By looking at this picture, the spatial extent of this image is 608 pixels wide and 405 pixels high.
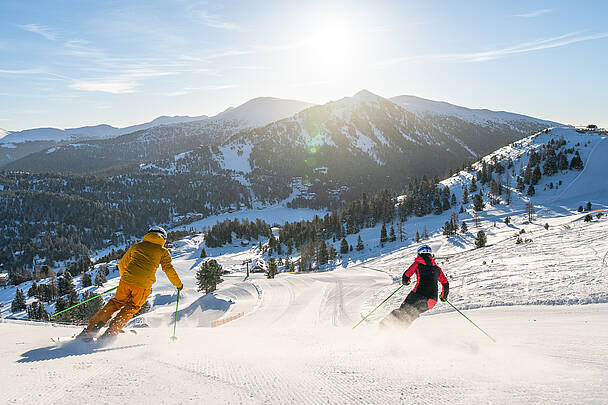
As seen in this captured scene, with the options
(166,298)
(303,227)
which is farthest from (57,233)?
(166,298)

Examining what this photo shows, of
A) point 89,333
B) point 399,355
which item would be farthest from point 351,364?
point 89,333

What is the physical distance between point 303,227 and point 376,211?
75.6ft

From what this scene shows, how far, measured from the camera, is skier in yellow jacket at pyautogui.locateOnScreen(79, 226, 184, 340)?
650 centimetres

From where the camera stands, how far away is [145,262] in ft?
22.4

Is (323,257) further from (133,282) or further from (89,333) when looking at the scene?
(89,333)

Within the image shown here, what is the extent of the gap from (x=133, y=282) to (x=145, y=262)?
1.61 feet

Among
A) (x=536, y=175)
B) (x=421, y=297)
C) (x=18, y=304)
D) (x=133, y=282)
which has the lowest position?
(x=18, y=304)

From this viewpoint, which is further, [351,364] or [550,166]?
[550,166]

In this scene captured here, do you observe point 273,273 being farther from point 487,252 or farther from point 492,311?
point 492,311

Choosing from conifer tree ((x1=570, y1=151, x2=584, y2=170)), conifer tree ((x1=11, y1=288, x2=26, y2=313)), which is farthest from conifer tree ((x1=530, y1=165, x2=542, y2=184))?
conifer tree ((x1=11, y1=288, x2=26, y2=313))

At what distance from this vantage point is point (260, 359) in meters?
5.33

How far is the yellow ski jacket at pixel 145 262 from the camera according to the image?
22.2 ft

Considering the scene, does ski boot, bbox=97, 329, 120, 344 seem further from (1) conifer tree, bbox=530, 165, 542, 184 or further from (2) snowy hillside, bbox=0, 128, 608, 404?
(1) conifer tree, bbox=530, 165, 542, 184

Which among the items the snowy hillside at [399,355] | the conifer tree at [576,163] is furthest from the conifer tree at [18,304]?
the conifer tree at [576,163]
